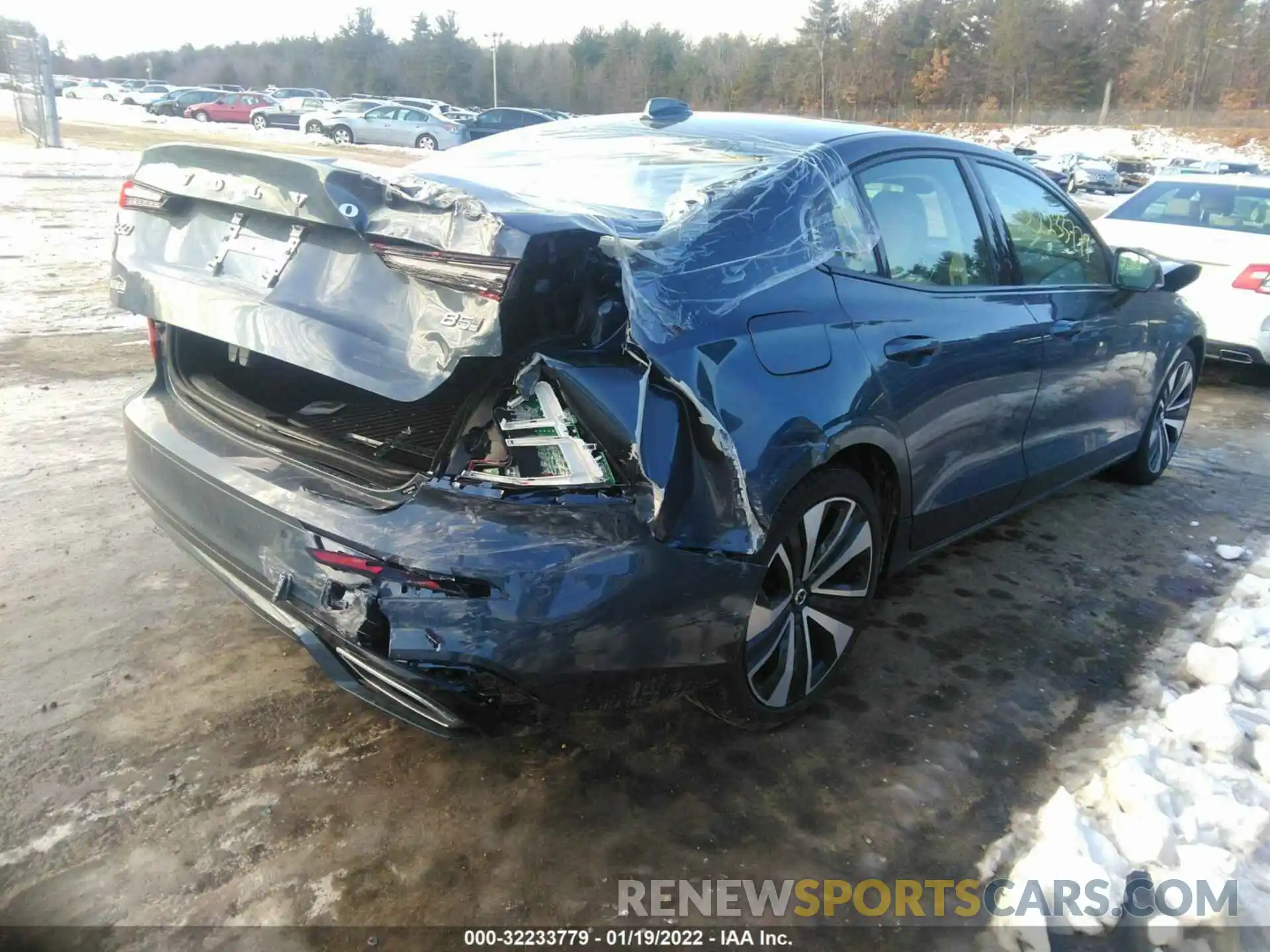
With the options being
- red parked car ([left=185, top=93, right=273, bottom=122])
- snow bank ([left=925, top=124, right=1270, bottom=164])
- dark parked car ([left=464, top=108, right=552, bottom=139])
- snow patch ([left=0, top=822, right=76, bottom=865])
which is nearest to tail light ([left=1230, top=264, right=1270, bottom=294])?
snow patch ([left=0, top=822, right=76, bottom=865])

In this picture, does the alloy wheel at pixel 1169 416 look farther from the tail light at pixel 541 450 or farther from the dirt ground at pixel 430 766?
the tail light at pixel 541 450

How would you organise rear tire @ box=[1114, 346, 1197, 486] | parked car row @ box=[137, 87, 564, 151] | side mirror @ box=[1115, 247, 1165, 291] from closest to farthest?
side mirror @ box=[1115, 247, 1165, 291] → rear tire @ box=[1114, 346, 1197, 486] → parked car row @ box=[137, 87, 564, 151]

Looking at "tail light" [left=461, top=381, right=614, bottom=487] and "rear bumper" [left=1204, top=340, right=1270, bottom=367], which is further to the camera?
"rear bumper" [left=1204, top=340, right=1270, bottom=367]

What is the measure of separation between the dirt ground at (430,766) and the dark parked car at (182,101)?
146 feet

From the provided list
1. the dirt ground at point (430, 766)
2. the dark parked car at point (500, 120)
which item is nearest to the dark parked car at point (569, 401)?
the dirt ground at point (430, 766)

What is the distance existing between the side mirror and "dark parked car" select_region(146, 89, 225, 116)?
45.1 m

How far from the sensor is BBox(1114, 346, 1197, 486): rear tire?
201 inches

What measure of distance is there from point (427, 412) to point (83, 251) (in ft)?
30.8

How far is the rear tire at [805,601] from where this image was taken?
258cm

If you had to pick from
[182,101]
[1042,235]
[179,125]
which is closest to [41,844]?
[1042,235]

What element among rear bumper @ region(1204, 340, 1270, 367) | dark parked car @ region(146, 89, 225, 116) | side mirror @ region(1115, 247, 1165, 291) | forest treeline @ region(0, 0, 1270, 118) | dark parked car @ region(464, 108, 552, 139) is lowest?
rear bumper @ region(1204, 340, 1270, 367)

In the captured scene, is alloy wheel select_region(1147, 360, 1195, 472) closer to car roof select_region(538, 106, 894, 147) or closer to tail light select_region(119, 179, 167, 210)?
car roof select_region(538, 106, 894, 147)

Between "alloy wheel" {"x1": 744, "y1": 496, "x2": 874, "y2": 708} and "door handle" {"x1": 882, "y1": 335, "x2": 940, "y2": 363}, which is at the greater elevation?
"door handle" {"x1": 882, "y1": 335, "x2": 940, "y2": 363}

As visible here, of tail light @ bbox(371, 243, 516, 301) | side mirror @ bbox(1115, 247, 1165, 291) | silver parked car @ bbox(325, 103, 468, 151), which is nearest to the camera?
tail light @ bbox(371, 243, 516, 301)
